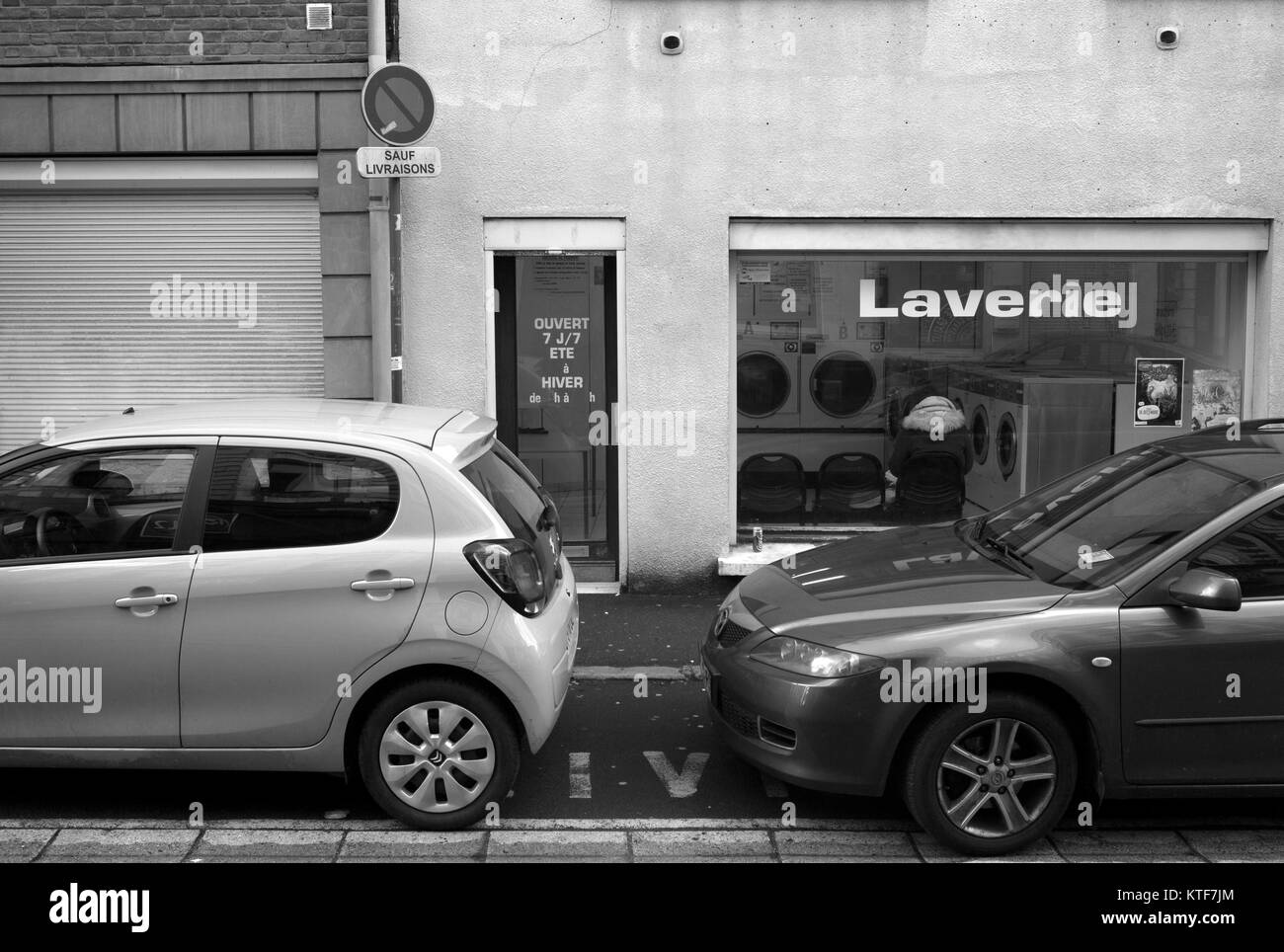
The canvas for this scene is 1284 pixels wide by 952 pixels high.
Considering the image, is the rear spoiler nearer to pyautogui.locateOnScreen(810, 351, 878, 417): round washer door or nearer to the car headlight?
the car headlight

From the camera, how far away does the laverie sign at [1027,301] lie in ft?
32.5

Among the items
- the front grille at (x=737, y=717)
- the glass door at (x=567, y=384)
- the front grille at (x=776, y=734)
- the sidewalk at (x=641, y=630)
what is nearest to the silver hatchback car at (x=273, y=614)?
the front grille at (x=737, y=717)

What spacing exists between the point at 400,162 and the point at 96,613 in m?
3.91

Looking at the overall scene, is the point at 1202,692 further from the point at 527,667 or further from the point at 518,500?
the point at 518,500

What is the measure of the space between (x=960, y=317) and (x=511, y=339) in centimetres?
330

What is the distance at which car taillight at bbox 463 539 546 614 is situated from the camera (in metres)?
5.30

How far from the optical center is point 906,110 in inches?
373

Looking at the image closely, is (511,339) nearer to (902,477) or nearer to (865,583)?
(902,477)

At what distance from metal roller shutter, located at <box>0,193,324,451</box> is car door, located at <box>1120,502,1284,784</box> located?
654 cm

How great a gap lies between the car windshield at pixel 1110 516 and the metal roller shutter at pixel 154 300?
217 inches

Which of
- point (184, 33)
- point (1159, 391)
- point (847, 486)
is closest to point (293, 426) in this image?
point (184, 33)

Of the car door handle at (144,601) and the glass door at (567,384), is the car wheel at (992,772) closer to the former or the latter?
the car door handle at (144,601)
